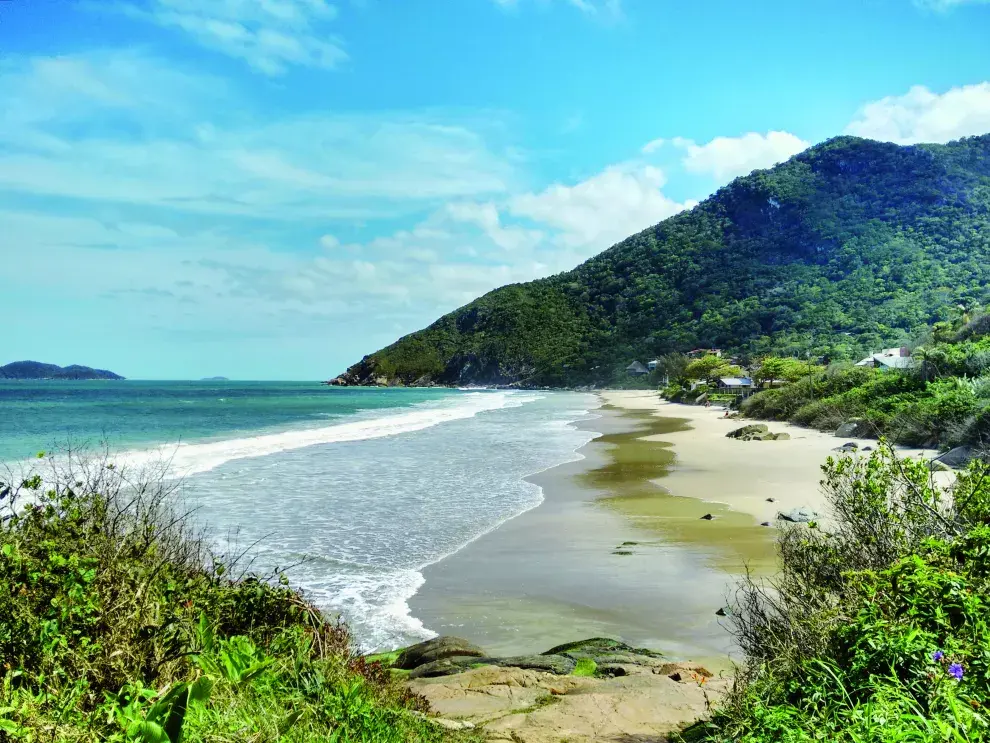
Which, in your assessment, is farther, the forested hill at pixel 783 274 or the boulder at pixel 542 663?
the forested hill at pixel 783 274

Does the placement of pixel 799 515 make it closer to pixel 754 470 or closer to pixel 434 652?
pixel 754 470

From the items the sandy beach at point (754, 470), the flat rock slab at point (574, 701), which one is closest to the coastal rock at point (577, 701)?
the flat rock slab at point (574, 701)

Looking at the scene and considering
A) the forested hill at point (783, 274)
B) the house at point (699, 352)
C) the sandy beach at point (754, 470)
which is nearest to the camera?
the sandy beach at point (754, 470)

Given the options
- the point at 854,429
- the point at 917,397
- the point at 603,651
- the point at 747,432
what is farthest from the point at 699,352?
the point at 603,651

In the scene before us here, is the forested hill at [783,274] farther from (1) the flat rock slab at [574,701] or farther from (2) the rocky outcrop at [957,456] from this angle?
(1) the flat rock slab at [574,701]

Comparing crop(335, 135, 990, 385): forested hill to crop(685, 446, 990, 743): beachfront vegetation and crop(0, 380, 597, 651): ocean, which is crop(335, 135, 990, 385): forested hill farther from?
crop(685, 446, 990, 743): beachfront vegetation

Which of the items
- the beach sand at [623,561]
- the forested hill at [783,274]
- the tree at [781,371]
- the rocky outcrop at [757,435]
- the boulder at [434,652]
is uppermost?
the forested hill at [783,274]

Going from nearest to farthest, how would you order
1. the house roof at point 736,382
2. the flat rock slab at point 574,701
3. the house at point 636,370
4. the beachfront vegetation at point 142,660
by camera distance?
the beachfront vegetation at point 142,660 < the flat rock slab at point 574,701 < the house roof at point 736,382 < the house at point 636,370
